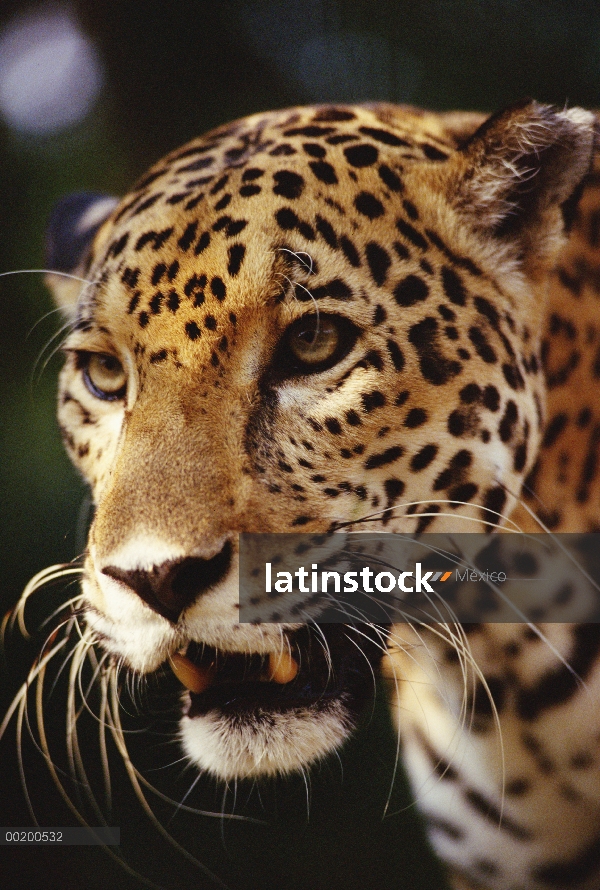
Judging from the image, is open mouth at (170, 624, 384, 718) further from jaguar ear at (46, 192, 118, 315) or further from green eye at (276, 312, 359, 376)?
jaguar ear at (46, 192, 118, 315)

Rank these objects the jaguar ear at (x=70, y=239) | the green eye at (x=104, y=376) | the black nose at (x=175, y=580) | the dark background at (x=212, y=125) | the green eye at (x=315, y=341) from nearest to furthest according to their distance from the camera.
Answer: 1. the black nose at (x=175, y=580)
2. the green eye at (x=315, y=341)
3. the green eye at (x=104, y=376)
4. the dark background at (x=212, y=125)
5. the jaguar ear at (x=70, y=239)

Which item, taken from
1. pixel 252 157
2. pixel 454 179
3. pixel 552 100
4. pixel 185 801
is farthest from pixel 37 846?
pixel 552 100

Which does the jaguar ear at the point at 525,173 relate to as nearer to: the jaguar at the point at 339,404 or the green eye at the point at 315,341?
the jaguar at the point at 339,404

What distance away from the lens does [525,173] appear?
1.26m

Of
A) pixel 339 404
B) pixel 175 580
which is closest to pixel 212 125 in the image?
pixel 339 404

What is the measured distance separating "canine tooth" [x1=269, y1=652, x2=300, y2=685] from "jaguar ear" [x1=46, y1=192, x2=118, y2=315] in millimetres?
828

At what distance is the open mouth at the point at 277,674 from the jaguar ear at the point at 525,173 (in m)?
0.70

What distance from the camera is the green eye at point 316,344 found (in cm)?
117

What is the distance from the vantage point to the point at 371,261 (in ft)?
3.91

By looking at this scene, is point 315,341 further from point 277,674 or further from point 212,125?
point 212,125

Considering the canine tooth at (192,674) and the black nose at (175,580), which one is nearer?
the black nose at (175,580)

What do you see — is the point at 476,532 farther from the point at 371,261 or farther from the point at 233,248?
the point at 233,248

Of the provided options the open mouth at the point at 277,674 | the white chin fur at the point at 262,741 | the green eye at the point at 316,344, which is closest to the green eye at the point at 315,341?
the green eye at the point at 316,344

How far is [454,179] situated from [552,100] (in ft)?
1.12
